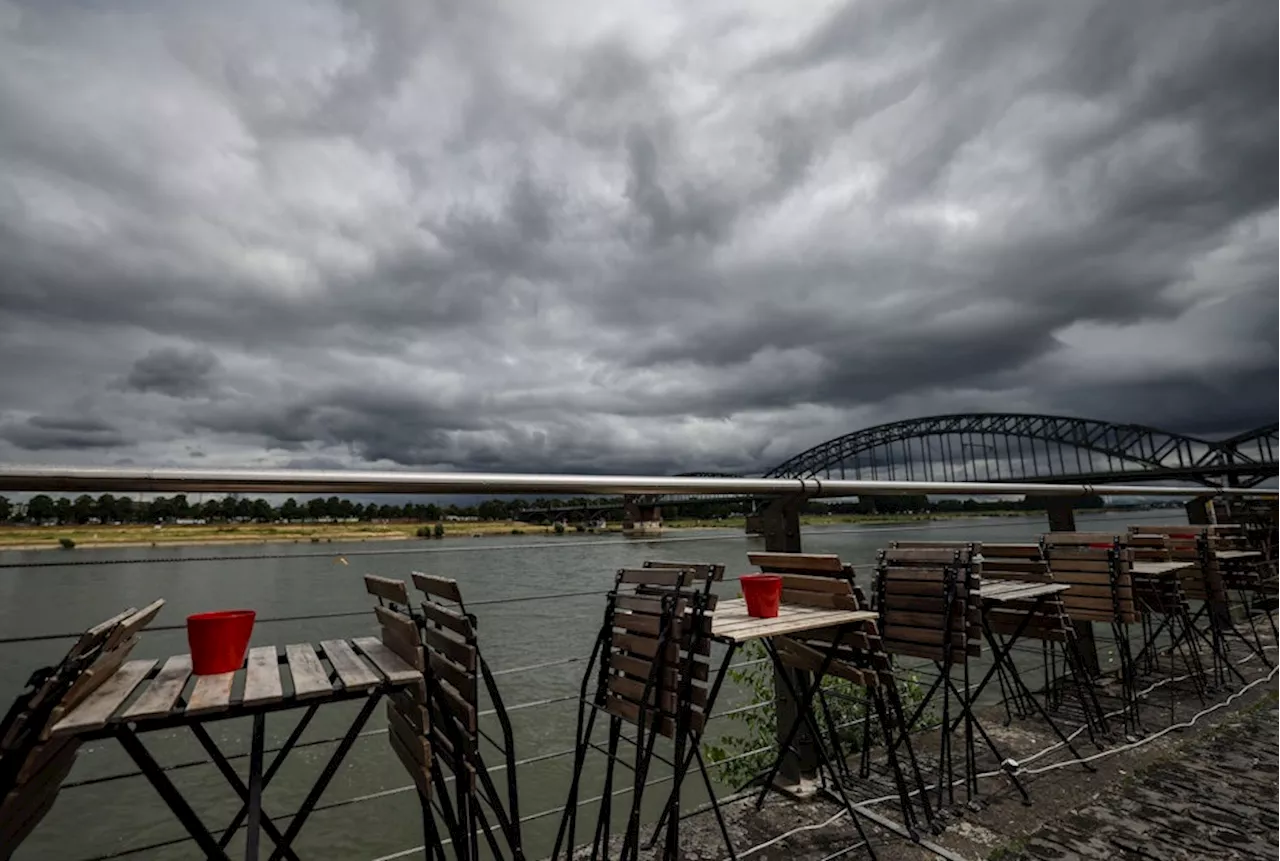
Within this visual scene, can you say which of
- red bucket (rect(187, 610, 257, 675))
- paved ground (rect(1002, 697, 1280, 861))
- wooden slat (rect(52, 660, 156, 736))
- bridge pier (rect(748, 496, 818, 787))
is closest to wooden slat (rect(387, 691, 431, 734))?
red bucket (rect(187, 610, 257, 675))

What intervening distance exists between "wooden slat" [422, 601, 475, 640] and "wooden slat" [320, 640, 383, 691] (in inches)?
8.6

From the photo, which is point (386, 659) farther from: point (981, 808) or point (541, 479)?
point (981, 808)

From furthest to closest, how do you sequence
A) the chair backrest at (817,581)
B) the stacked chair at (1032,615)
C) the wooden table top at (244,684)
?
the stacked chair at (1032,615), the chair backrest at (817,581), the wooden table top at (244,684)

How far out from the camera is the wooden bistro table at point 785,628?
75.0 inches

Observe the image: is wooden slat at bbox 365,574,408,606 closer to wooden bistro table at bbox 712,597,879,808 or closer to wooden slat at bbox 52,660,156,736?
wooden slat at bbox 52,660,156,736

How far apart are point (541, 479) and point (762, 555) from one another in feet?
3.12

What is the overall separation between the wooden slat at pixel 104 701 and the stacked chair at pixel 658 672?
1075 millimetres

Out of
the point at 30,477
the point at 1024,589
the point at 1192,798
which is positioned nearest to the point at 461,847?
the point at 30,477

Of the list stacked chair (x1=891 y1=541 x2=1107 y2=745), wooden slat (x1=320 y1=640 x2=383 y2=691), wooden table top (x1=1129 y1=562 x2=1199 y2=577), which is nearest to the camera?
wooden slat (x1=320 y1=640 x2=383 y2=691)

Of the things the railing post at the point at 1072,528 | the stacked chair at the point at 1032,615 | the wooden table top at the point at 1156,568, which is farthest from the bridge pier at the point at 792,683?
the railing post at the point at 1072,528

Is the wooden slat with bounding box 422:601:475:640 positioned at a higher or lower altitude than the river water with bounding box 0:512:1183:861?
higher

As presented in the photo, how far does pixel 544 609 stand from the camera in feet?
73.3

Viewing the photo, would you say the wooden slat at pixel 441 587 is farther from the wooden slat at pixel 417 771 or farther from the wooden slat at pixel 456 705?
the wooden slat at pixel 417 771

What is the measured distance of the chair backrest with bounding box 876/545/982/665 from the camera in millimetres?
2529
